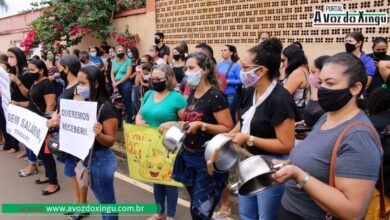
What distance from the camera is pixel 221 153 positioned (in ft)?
8.62

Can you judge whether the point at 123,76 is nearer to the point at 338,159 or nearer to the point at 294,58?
the point at 294,58

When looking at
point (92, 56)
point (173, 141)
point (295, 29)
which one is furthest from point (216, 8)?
point (173, 141)

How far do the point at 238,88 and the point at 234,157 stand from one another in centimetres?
Answer: 375

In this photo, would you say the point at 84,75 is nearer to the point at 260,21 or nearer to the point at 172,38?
the point at 260,21

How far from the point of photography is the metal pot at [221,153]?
2.51 metres

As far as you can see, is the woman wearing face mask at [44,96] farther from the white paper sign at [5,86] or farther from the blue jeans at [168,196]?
the blue jeans at [168,196]

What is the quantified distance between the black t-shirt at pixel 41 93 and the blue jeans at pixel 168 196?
2.22 metres

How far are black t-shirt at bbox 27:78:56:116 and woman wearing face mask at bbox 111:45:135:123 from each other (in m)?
3.17

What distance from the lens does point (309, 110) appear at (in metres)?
3.68

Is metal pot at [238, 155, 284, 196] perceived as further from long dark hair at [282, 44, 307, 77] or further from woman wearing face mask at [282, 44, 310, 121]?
long dark hair at [282, 44, 307, 77]

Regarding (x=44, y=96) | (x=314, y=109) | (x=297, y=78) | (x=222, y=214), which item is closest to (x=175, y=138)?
(x=314, y=109)

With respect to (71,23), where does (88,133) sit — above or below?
below

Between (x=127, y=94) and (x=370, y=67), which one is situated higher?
(x=370, y=67)

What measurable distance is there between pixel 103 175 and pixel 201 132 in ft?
3.45
